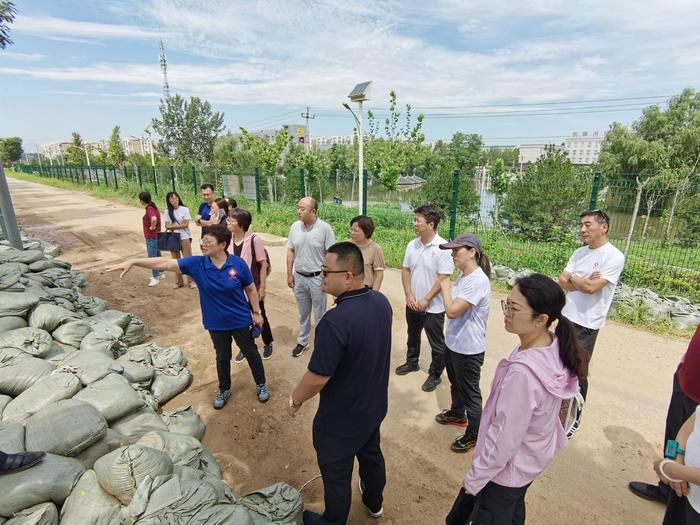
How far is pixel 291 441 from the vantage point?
124 inches

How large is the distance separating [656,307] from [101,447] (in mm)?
6483

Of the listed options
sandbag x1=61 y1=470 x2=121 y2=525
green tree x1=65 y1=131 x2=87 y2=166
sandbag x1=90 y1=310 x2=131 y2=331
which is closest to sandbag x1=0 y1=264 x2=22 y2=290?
sandbag x1=90 y1=310 x2=131 y2=331

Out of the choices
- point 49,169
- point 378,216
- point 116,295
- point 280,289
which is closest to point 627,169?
point 378,216

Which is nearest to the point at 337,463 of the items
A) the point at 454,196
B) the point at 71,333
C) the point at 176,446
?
the point at 176,446

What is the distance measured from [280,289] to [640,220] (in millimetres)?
6092

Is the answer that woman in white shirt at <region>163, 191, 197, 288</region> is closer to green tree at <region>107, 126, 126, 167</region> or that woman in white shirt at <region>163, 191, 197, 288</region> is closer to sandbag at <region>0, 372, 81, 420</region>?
sandbag at <region>0, 372, 81, 420</region>

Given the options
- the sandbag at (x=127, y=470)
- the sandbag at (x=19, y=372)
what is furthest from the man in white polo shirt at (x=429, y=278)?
the sandbag at (x=19, y=372)

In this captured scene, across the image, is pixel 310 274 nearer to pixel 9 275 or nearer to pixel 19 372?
pixel 19 372

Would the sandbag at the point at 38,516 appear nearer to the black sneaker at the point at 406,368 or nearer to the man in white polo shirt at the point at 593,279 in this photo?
the black sneaker at the point at 406,368

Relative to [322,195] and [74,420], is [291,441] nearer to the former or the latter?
[74,420]

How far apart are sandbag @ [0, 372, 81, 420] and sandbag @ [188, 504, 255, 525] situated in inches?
62.6

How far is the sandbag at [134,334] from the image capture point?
4.54 meters

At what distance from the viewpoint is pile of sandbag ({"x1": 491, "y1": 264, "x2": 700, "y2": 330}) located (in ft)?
16.7

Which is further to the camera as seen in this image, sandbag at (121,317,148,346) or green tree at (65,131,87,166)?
green tree at (65,131,87,166)
